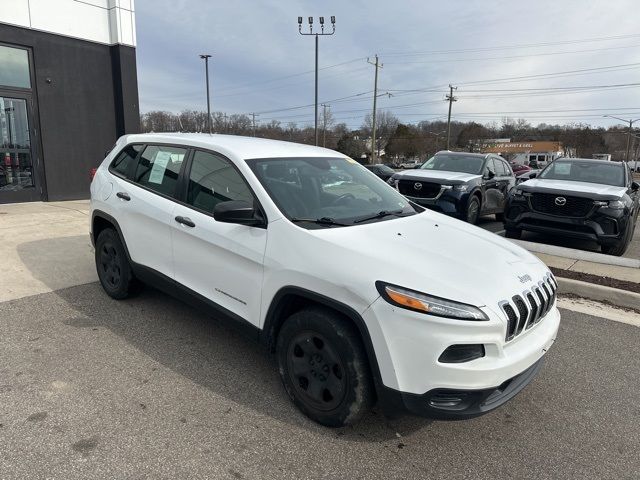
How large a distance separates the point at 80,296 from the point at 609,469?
479 centimetres

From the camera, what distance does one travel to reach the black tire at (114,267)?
454 cm

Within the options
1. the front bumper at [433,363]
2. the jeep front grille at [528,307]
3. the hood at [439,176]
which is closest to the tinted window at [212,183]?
the front bumper at [433,363]

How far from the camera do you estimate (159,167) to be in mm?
4156

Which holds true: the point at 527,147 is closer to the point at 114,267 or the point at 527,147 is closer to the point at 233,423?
the point at 114,267

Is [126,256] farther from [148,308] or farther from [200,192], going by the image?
[200,192]

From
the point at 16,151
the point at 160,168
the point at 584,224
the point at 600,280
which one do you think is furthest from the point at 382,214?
the point at 16,151

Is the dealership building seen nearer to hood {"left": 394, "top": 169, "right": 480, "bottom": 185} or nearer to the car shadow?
the car shadow

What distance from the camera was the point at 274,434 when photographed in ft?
9.02

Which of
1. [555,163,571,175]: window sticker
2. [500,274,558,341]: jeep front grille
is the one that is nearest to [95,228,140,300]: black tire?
[500,274,558,341]: jeep front grille

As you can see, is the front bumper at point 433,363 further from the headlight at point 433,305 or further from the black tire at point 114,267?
the black tire at point 114,267

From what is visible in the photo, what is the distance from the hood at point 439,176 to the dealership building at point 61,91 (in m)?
8.04

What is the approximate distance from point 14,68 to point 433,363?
12.3m

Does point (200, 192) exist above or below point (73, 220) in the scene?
above

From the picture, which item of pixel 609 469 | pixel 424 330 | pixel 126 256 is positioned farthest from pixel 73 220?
pixel 609 469
